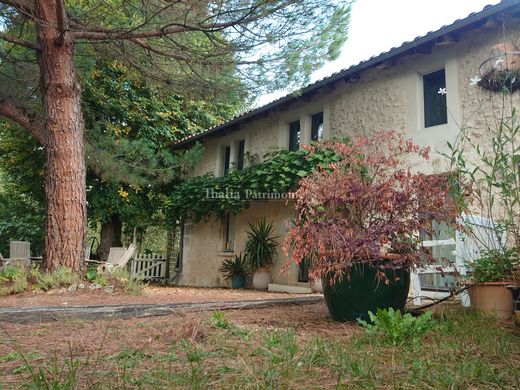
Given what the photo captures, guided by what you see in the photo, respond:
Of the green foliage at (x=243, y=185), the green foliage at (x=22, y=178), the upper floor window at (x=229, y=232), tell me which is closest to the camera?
the green foliage at (x=243, y=185)

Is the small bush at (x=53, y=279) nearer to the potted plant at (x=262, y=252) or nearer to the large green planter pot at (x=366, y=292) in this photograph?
the large green planter pot at (x=366, y=292)

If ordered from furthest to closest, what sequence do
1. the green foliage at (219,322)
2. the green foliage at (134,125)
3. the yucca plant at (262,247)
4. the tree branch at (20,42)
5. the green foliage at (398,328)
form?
the green foliage at (134,125) → the yucca plant at (262,247) → the tree branch at (20,42) → the green foliage at (219,322) → the green foliage at (398,328)

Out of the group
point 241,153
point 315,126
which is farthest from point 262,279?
point 241,153

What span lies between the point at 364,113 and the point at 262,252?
11.7ft

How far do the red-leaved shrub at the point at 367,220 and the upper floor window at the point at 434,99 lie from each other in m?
3.85

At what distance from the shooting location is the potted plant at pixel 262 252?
8914 millimetres

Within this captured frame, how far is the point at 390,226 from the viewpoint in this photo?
3.16 metres

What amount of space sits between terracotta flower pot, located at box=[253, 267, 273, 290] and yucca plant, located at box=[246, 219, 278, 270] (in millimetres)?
174

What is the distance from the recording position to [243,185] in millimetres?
9109

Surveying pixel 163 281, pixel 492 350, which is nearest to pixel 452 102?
pixel 492 350

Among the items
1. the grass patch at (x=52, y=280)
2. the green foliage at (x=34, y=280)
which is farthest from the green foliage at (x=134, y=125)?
the green foliage at (x=34, y=280)

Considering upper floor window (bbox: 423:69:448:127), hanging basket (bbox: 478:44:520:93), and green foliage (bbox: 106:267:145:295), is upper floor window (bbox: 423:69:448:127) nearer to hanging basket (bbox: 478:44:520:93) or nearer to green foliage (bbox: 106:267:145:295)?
hanging basket (bbox: 478:44:520:93)

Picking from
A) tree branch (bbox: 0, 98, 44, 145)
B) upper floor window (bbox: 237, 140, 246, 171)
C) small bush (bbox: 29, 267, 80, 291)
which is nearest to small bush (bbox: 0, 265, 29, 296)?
small bush (bbox: 29, 267, 80, 291)

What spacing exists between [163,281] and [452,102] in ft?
30.0
